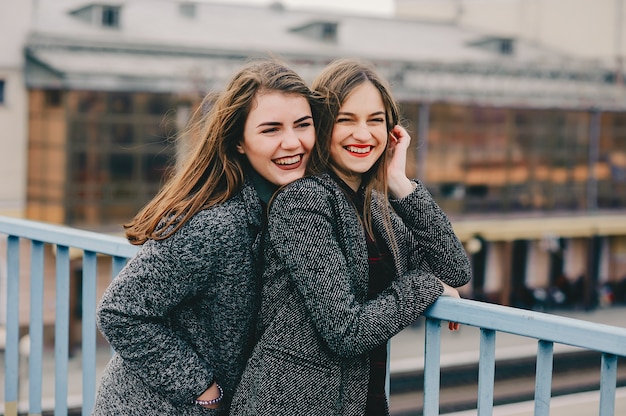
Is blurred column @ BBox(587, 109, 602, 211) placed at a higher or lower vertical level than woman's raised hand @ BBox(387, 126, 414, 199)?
lower

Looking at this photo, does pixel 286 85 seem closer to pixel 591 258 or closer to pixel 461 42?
pixel 591 258

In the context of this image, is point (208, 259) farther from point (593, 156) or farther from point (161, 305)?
point (593, 156)

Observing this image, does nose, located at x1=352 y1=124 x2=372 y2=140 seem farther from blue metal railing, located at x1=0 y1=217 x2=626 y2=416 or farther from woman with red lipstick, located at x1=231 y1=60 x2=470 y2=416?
blue metal railing, located at x1=0 y1=217 x2=626 y2=416

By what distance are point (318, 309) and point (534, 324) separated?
0.50 m

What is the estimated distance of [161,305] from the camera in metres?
2.08

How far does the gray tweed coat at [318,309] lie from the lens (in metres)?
2.00

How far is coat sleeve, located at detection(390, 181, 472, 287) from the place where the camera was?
2.18 m

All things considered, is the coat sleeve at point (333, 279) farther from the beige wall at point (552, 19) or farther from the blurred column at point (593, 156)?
the beige wall at point (552, 19)

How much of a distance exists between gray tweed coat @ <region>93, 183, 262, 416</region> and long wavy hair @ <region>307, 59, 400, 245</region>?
22 centimetres

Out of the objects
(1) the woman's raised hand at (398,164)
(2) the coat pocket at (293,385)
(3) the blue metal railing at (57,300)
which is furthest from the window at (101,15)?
(2) the coat pocket at (293,385)

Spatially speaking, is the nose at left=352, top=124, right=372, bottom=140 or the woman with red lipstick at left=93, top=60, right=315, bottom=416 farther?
the nose at left=352, top=124, right=372, bottom=140

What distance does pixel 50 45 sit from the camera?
68.9 feet

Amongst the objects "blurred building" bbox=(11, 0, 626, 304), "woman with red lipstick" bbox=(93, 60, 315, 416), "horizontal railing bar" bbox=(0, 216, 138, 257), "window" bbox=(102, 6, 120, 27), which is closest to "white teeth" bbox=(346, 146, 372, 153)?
"woman with red lipstick" bbox=(93, 60, 315, 416)

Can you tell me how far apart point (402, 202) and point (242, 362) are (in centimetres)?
59
